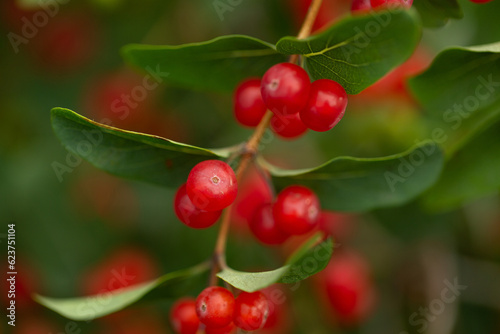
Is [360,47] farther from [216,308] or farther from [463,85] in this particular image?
[216,308]

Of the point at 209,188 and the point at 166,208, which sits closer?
the point at 209,188

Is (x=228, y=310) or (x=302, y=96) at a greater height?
(x=302, y=96)

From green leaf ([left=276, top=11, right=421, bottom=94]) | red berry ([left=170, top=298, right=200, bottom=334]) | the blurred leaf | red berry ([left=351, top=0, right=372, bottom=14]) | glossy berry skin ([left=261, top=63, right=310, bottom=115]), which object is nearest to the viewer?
green leaf ([left=276, top=11, right=421, bottom=94])

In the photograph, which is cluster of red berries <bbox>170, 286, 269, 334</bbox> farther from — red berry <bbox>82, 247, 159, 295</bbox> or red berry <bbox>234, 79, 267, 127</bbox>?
red berry <bbox>82, 247, 159, 295</bbox>

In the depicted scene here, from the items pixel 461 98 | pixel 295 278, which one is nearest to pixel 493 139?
pixel 461 98

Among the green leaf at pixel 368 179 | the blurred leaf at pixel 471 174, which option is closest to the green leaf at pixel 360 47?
the green leaf at pixel 368 179

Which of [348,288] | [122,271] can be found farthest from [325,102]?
[122,271]

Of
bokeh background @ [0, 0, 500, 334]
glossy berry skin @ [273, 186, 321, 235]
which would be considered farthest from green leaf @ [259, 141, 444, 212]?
bokeh background @ [0, 0, 500, 334]
